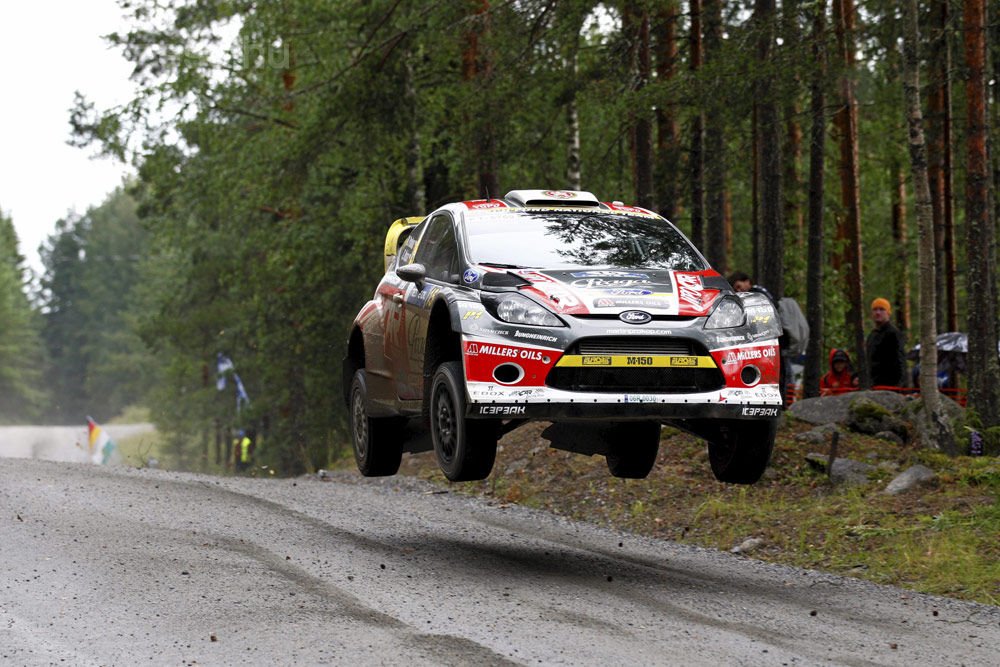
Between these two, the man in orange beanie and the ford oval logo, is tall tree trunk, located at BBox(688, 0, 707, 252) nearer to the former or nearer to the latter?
the man in orange beanie

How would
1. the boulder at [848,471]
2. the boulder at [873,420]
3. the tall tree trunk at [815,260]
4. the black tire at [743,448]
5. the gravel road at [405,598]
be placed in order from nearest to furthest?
the gravel road at [405,598], the black tire at [743,448], the boulder at [848,471], the boulder at [873,420], the tall tree trunk at [815,260]

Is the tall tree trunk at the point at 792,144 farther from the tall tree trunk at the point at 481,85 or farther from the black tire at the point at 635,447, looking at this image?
the black tire at the point at 635,447

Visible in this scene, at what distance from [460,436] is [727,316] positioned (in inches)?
81.1

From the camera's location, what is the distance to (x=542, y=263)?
9.45m

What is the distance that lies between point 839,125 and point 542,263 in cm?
1990

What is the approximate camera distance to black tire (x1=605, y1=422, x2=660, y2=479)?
1021 cm

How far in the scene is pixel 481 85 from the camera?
17859 millimetres

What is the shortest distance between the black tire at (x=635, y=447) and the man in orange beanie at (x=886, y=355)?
8.58 meters

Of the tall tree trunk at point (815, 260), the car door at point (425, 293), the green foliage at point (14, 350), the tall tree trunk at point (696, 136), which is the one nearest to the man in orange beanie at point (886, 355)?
the tall tree trunk at point (815, 260)

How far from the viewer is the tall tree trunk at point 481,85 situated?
1781 centimetres

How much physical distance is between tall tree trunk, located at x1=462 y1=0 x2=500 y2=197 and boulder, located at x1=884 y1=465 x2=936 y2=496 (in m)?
6.20

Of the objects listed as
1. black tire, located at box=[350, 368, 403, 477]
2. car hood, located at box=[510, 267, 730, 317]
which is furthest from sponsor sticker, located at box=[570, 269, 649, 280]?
black tire, located at box=[350, 368, 403, 477]

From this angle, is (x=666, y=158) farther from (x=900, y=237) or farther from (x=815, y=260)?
(x=900, y=237)

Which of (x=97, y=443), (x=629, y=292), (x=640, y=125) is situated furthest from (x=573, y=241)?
(x=97, y=443)
